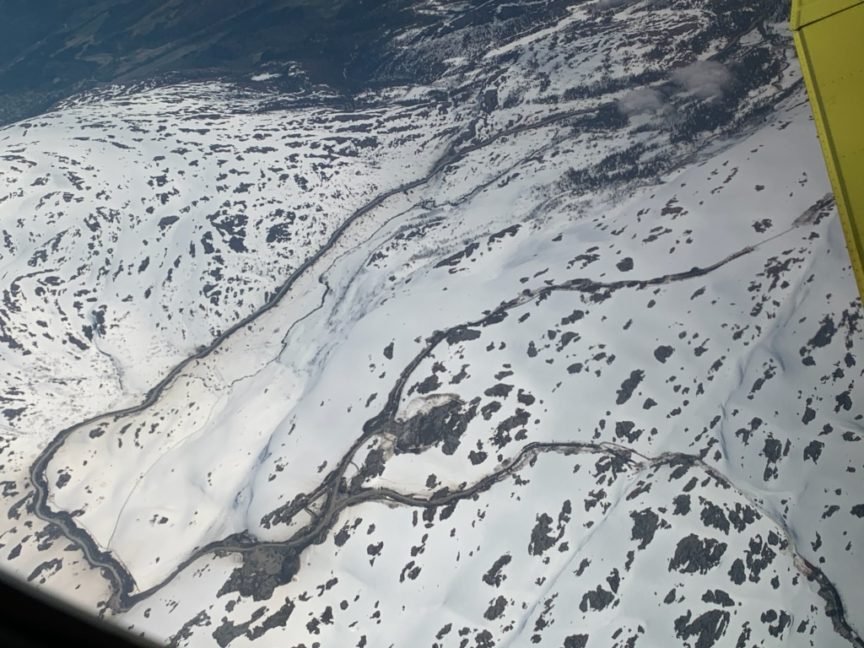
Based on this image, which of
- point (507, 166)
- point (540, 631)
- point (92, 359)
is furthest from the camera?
point (507, 166)

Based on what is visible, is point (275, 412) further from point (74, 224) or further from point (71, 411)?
→ point (74, 224)

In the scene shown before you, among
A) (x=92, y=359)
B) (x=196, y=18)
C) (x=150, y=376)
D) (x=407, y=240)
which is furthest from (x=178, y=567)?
(x=196, y=18)

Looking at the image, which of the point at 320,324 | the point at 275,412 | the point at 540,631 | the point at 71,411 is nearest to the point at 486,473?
the point at 540,631

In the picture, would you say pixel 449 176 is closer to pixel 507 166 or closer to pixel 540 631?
pixel 507 166

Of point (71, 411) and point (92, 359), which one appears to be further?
point (92, 359)

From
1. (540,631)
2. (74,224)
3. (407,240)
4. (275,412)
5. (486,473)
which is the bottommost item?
(540,631)

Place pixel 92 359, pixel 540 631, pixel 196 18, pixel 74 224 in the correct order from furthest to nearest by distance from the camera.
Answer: pixel 196 18 < pixel 74 224 < pixel 92 359 < pixel 540 631

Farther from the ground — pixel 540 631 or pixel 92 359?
pixel 92 359
